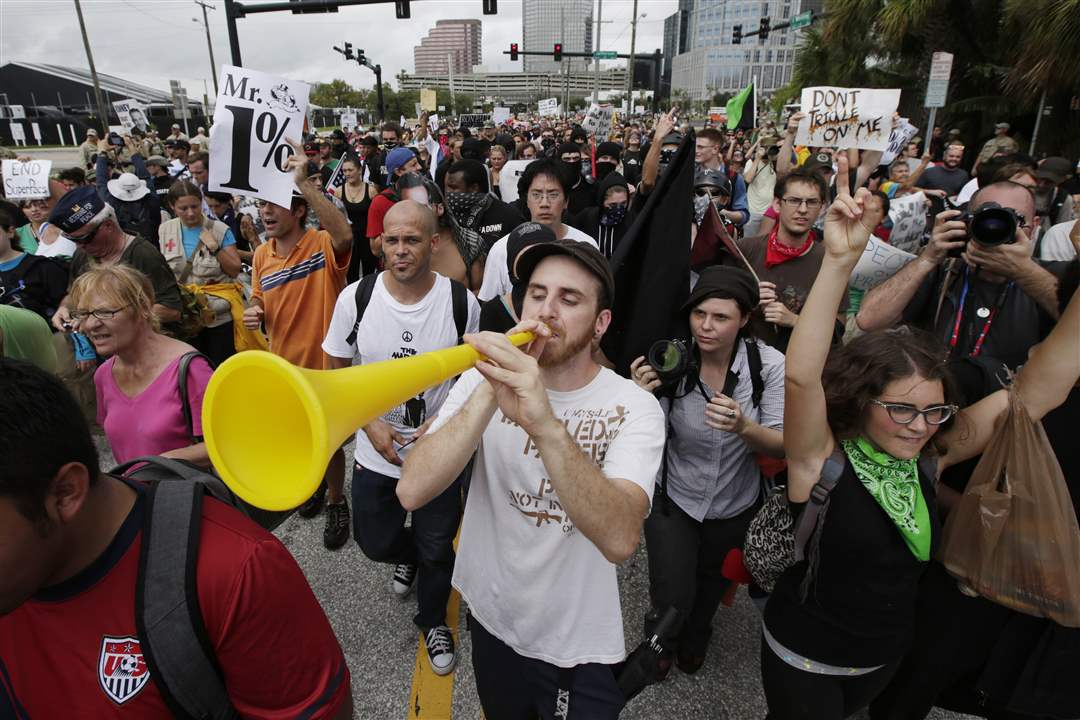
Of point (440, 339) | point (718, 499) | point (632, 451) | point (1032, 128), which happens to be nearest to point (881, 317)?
point (718, 499)

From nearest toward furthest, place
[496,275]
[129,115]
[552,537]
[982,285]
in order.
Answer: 1. [552,537]
2. [982,285]
3. [496,275]
4. [129,115]

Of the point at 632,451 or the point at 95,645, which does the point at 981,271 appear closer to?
the point at 632,451

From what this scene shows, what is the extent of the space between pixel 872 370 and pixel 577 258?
1016mm

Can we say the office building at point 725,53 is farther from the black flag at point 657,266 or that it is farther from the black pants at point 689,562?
the black pants at point 689,562

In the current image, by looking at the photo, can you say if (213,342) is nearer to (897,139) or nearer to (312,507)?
(312,507)

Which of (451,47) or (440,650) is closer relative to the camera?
(440,650)

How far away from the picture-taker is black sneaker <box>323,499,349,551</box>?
3.81 m

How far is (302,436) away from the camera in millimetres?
1310

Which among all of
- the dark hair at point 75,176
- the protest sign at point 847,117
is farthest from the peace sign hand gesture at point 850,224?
the dark hair at point 75,176

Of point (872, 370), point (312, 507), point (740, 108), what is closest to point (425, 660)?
point (312, 507)

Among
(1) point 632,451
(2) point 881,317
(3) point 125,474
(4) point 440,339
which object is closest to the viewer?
(3) point 125,474

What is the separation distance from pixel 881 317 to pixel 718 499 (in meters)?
1.14

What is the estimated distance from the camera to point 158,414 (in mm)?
2330

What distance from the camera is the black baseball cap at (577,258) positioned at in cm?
177
